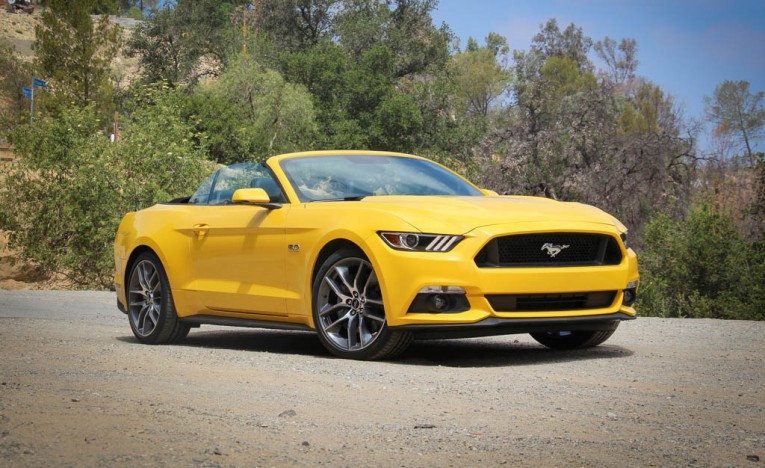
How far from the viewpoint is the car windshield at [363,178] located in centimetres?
857

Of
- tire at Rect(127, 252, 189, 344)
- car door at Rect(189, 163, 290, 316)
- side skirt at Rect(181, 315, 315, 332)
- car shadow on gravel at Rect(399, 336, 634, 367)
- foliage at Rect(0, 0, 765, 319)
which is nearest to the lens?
car shadow on gravel at Rect(399, 336, 634, 367)

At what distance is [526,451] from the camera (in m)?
4.66

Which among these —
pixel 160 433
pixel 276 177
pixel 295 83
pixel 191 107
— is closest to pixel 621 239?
pixel 276 177

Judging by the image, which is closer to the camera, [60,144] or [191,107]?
[60,144]

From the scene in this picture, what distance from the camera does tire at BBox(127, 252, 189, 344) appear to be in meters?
9.60

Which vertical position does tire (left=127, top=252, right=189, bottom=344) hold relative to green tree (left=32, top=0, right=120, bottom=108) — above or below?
below

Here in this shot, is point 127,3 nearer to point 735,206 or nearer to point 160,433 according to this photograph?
point 735,206

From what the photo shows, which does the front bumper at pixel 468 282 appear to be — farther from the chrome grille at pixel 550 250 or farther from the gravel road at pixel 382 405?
the gravel road at pixel 382 405

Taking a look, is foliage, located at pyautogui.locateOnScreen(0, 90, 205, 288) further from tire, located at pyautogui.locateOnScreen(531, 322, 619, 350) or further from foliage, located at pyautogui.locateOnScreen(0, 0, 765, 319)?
tire, located at pyautogui.locateOnScreen(531, 322, 619, 350)

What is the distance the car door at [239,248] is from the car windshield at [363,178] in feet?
0.76

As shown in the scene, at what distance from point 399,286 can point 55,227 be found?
33268 mm

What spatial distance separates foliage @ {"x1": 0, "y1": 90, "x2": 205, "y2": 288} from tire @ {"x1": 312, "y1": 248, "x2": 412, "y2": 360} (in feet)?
89.8

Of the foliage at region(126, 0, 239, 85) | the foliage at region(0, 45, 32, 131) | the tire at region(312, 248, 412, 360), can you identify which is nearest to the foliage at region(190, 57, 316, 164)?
the foliage at region(126, 0, 239, 85)

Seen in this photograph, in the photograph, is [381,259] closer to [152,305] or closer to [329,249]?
[329,249]
